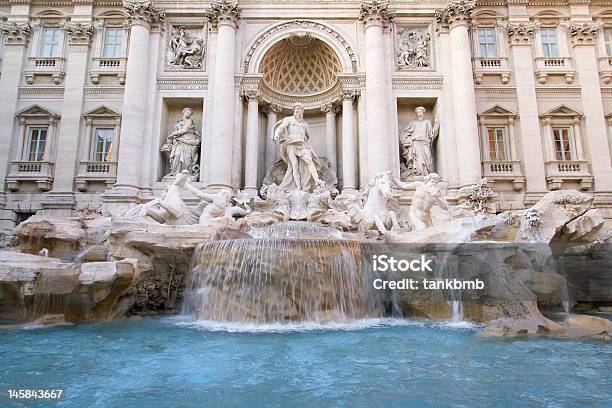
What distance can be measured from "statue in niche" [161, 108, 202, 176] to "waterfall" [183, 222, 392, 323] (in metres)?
Result: 7.86

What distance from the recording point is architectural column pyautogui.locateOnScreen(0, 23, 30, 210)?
15641 millimetres

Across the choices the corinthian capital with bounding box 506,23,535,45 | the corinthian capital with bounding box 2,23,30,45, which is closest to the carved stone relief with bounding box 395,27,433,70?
the corinthian capital with bounding box 506,23,535,45

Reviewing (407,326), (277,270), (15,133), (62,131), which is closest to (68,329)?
(277,270)

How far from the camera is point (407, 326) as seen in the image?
683 cm

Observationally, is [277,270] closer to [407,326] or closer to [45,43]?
[407,326]

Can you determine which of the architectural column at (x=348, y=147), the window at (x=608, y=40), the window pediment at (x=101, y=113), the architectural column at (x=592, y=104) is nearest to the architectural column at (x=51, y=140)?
the window pediment at (x=101, y=113)

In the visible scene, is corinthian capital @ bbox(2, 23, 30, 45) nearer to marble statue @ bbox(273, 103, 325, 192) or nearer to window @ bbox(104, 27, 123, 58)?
window @ bbox(104, 27, 123, 58)

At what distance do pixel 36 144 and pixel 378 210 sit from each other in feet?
47.8

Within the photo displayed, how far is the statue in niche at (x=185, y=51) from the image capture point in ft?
52.3

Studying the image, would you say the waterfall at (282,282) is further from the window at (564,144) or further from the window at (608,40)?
the window at (608,40)

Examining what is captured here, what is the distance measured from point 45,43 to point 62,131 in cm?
452

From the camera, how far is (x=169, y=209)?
1070cm

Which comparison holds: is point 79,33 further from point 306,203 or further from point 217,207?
point 306,203

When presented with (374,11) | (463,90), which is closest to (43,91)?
(374,11)
